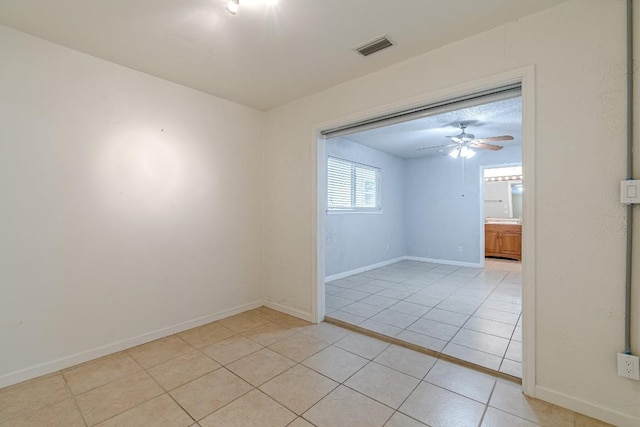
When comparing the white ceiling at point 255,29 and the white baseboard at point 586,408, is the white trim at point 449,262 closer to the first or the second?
the white baseboard at point 586,408

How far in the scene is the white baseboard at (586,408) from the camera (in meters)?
1.59

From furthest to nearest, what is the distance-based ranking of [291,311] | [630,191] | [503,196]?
1. [503,196]
2. [291,311]
3. [630,191]

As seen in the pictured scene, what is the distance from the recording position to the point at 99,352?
243 cm

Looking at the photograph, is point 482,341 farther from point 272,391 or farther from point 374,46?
point 374,46

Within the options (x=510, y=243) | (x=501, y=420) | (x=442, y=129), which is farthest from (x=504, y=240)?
(x=501, y=420)

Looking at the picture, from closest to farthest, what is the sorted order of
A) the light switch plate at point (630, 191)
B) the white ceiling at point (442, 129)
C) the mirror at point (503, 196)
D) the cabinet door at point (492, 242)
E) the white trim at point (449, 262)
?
the light switch plate at point (630, 191) → the white ceiling at point (442, 129) → the white trim at point (449, 262) → the cabinet door at point (492, 242) → the mirror at point (503, 196)

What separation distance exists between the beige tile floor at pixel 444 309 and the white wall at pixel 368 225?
0.39 metres

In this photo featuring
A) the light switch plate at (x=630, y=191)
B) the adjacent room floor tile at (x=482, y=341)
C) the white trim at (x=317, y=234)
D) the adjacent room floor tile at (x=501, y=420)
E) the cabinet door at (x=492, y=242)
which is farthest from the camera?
the cabinet door at (x=492, y=242)

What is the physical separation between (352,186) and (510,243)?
4500mm

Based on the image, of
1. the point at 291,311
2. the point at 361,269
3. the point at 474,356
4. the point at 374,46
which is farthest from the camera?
the point at 361,269

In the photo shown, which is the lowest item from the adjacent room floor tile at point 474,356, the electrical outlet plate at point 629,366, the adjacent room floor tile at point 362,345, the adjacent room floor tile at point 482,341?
the adjacent room floor tile at point 362,345

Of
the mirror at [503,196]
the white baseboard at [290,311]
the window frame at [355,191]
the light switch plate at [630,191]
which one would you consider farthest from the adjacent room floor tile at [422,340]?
the mirror at [503,196]

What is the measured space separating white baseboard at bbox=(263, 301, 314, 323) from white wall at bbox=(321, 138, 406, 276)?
1.55 metres

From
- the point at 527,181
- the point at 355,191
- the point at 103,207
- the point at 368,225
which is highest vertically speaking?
the point at 355,191
